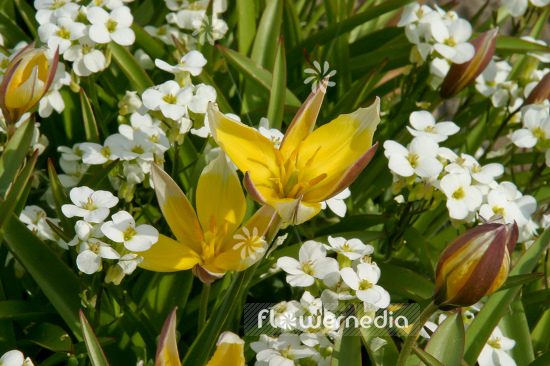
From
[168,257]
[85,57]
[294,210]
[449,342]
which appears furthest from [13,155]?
[449,342]

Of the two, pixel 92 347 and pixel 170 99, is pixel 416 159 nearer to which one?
pixel 170 99

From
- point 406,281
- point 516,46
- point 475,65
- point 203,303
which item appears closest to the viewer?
point 203,303

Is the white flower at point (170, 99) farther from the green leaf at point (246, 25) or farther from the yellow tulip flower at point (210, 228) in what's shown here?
the green leaf at point (246, 25)

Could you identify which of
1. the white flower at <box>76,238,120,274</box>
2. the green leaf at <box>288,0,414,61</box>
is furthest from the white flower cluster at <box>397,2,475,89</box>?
the white flower at <box>76,238,120,274</box>

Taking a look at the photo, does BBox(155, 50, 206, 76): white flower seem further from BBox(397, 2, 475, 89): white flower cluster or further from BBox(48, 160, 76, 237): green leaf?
BBox(397, 2, 475, 89): white flower cluster

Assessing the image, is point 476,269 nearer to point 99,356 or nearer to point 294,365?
point 294,365
